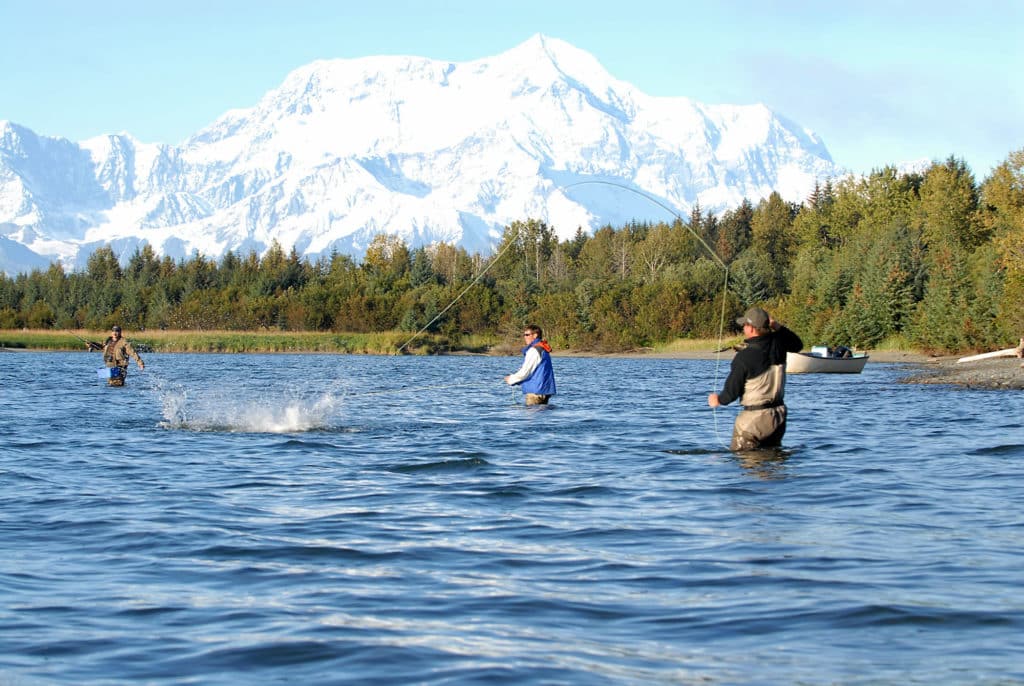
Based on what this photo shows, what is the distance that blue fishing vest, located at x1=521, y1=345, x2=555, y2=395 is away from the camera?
73.8 feet

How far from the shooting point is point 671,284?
325 feet

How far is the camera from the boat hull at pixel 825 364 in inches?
1973

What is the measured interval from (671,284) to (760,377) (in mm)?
85507

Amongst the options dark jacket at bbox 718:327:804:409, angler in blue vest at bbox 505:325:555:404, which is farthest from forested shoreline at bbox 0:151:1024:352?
dark jacket at bbox 718:327:804:409

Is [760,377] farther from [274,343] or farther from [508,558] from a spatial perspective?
[274,343]

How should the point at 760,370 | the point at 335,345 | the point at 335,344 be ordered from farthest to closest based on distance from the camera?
the point at 335,344, the point at 335,345, the point at 760,370

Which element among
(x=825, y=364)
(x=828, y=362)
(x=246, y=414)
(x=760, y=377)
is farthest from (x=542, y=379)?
(x=825, y=364)

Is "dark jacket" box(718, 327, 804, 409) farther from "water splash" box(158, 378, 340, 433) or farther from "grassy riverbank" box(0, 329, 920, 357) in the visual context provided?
"grassy riverbank" box(0, 329, 920, 357)

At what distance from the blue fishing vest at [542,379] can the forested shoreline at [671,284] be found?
27.2 meters

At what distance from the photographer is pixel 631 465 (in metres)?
15.1

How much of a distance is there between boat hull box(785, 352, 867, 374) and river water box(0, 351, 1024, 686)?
31.7 meters

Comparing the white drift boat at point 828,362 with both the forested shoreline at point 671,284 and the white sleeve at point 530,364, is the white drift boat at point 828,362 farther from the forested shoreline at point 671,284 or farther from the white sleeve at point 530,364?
the white sleeve at point 530,364

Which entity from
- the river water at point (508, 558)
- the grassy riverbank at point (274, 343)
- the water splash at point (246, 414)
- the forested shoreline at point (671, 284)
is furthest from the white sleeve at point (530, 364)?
the grassy riverbank at point (274, 343)

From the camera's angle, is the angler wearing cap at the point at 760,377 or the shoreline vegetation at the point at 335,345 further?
the shoreline vegetation at the point at 335,345
